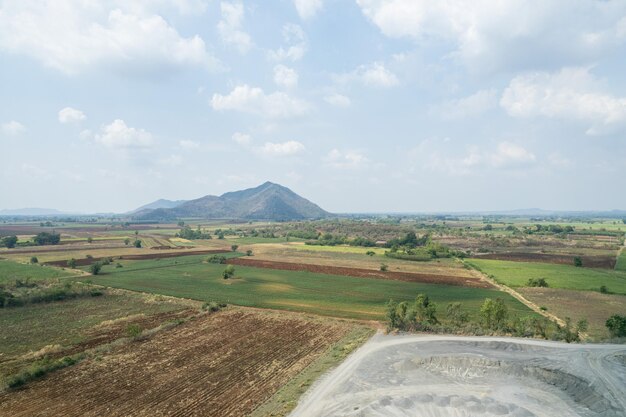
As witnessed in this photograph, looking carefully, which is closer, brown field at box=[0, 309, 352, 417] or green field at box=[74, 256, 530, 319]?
brown field at box=[0, 309, 352, 417]

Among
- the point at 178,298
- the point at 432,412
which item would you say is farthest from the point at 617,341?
the point at 178,298

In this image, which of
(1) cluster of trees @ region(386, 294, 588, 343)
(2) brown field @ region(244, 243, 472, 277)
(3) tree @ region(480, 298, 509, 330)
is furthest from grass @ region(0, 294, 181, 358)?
(2) brown field @ region(244, 243, 472, 277)

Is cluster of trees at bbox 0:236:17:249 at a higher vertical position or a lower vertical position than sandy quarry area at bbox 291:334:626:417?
higher

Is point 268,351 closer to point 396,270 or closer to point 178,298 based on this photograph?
point 178,298

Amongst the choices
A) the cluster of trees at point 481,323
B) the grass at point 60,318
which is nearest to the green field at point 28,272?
the grass at point 60,318

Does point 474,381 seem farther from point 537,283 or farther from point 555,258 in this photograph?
point 555,258

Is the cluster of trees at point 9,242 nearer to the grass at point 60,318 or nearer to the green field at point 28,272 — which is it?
the green field at point 28,272

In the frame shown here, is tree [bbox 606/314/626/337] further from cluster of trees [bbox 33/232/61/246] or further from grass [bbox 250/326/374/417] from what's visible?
cluster of trees [bbox 33/232/61/246]
